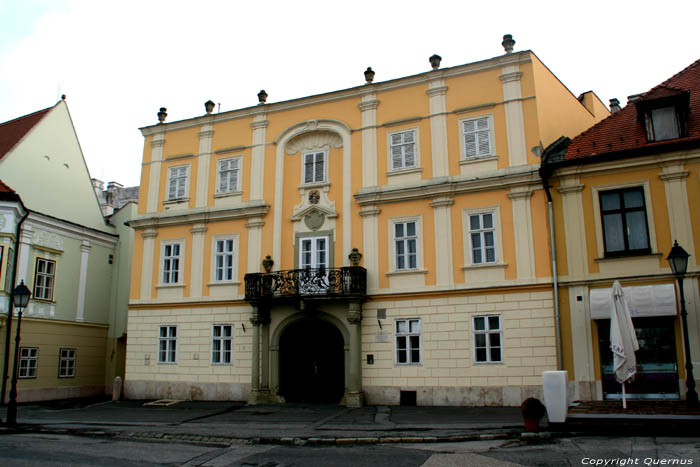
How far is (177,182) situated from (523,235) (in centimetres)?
1422

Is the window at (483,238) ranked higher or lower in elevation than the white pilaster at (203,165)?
lower

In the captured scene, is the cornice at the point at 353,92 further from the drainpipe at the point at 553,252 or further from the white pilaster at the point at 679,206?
the white pilaster at the point at 679,206

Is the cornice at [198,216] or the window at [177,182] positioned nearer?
the cornice at [198,216]

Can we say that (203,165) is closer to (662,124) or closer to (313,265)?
(313,265)

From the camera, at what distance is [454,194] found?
19766 millimetres

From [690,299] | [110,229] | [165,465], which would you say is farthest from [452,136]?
[110,229]

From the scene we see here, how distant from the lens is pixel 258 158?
23281mm

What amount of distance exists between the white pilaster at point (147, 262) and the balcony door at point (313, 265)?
680 cm

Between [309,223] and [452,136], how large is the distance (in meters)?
6.09

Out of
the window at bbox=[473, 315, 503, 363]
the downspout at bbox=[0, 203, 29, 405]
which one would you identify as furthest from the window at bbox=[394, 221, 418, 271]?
the downspout at bbox=[0, 203, 29, 405]

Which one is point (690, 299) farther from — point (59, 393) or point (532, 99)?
point (59, 393)

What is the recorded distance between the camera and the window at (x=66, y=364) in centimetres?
2615

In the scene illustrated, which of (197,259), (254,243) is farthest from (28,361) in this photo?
(254,243)

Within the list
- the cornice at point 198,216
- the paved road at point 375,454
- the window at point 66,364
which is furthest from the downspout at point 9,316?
the paved road at point 375,454
